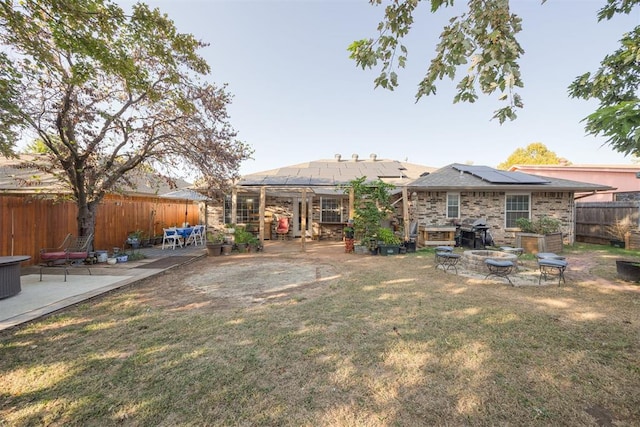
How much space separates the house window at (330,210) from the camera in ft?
45.5

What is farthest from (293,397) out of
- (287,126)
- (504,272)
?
(287,126)

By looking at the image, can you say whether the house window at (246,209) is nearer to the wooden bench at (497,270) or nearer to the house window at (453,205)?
the house window at (453,205)

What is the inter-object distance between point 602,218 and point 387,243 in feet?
35.4

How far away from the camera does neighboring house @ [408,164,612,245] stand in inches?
444

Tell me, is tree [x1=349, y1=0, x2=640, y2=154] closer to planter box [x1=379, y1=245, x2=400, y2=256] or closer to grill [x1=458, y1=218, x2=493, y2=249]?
planter box [x1=379, y1=245, x2=400, y2=256]

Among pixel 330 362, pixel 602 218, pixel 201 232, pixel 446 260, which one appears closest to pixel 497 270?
pixel 446 260

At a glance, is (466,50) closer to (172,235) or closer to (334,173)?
(172,235)

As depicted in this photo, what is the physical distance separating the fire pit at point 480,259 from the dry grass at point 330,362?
181 centimetres

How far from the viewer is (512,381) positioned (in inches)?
99.3

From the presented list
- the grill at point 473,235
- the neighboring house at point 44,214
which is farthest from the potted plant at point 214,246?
the grill at point 473,235

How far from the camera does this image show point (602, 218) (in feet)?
39.5

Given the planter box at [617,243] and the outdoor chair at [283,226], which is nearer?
the planter box at [617,243]

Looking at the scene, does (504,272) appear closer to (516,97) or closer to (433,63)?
(516,97)

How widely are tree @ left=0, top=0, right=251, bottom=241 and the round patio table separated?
2.42 meters
